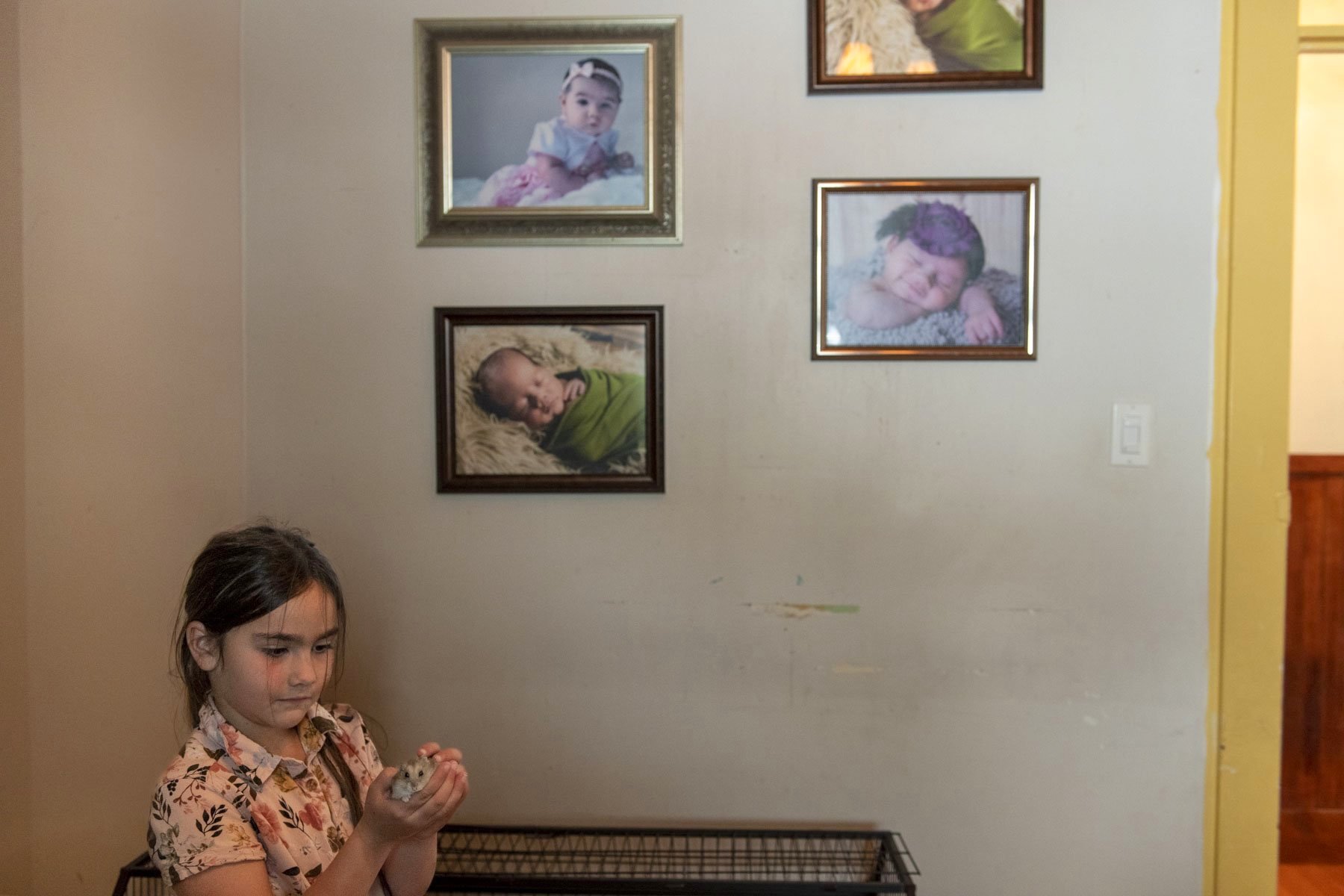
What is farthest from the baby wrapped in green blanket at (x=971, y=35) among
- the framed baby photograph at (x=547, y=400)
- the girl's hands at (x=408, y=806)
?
the girl's hands at (x=408, y=806)

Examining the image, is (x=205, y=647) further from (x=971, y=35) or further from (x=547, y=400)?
(x=971, y=35)

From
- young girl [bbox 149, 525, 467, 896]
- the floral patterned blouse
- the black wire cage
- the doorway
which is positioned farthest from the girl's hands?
the doorway

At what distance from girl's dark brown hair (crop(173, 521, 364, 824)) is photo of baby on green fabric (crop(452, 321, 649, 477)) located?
738 mm

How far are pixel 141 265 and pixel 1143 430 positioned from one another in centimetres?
187

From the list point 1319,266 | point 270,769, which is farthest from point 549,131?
point 1319,266

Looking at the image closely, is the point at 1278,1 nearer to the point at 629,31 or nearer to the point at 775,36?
the point at 775,36

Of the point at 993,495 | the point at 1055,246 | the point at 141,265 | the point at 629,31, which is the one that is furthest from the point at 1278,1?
the point at 141,265

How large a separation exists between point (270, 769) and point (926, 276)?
1430 millimetres

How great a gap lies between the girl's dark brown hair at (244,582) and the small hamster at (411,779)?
0.22 metres

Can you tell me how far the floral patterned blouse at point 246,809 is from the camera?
3.28 ft

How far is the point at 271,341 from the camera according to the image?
1919 mm

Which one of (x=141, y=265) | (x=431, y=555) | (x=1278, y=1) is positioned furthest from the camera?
(x=431, y=555)

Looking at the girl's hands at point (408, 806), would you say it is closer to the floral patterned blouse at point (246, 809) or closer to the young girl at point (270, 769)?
the young girl at point (270, 769)

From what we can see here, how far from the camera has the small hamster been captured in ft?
3.38
